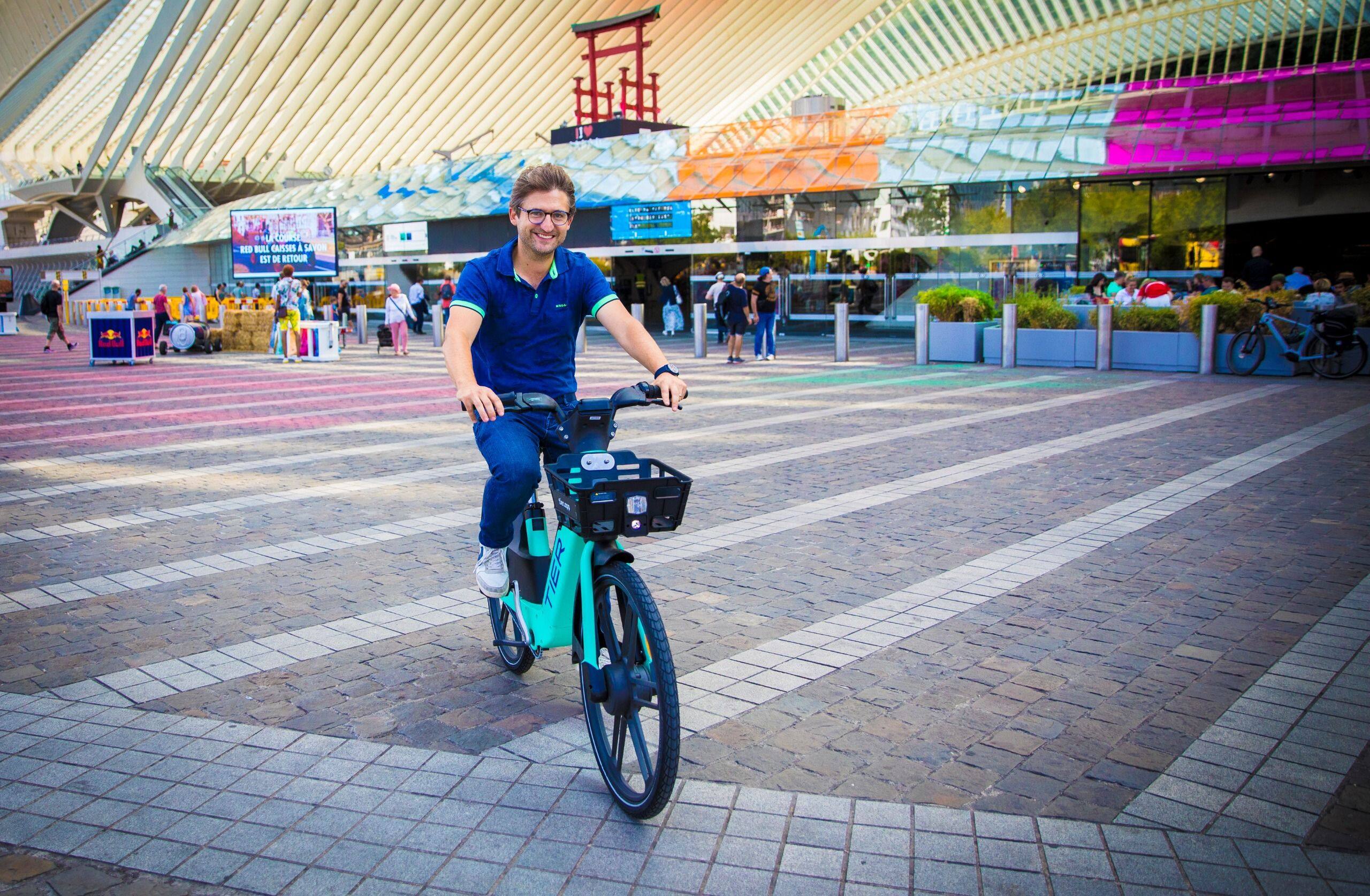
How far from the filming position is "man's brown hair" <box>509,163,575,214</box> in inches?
148

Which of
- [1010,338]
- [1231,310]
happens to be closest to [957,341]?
[1010,338]

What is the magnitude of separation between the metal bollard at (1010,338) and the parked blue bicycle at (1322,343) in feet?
12.8

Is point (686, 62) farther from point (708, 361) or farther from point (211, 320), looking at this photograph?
point (708, 361)

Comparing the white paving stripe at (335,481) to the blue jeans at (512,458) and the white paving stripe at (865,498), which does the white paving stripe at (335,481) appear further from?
the blue jeans at (512,458)

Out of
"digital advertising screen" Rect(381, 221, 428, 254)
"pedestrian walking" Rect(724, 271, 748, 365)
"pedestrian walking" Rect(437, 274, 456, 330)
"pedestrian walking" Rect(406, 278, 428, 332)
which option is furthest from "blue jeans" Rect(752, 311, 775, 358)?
"digital advertising screen" Rect(381, 221, 428, 254)

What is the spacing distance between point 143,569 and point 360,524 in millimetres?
1440

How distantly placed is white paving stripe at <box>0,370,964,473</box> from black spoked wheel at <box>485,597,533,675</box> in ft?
23.1

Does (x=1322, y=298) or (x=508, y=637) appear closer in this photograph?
(x=508, y=637)

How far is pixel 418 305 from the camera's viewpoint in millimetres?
32812

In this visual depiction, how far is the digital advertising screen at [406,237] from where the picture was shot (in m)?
40.3

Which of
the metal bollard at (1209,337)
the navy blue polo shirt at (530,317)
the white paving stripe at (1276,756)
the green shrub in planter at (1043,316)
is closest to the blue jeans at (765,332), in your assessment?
the green shrub in planter at (1043,316)

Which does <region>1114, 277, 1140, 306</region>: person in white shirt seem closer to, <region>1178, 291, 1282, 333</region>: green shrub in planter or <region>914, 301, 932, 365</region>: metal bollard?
<region>1178, 291, 1282, 333</region>: green shrub in planter

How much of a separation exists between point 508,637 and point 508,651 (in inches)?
6.5

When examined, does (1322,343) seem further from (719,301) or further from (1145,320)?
(719,301)
